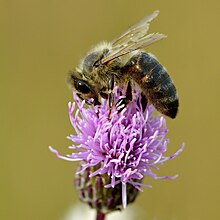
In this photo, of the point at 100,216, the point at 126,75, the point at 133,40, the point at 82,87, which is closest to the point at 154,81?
the point at 126,75

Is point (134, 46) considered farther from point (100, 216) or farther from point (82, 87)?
point (100, 216)

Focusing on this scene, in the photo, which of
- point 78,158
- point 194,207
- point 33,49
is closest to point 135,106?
point 78,158

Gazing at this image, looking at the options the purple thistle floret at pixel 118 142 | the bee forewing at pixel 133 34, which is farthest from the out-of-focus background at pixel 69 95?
the bee forewing at pixel 133 34

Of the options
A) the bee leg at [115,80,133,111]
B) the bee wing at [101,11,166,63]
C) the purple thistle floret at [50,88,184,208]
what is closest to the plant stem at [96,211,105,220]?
the purple thistle floret at [50,88,184,208]

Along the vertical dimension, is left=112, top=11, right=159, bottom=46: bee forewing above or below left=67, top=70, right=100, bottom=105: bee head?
above

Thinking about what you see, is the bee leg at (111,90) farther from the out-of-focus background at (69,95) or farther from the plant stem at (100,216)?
the out-of-focus background at (69,95)

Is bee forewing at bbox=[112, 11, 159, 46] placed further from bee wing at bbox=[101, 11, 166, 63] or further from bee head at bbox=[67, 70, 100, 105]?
bee head at bbox=[67, 70, 100, 105]

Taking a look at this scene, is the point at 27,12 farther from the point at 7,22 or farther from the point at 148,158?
the point at 148,158
